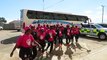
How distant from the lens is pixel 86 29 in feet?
81.4

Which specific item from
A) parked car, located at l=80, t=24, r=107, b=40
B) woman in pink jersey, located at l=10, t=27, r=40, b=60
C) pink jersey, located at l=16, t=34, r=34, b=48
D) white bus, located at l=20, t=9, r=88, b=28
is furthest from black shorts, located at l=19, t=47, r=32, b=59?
parked car, located at l=80, t=24, r=107, b=40

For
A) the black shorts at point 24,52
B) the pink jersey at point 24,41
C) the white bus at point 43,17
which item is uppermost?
the white bus at point 43,17

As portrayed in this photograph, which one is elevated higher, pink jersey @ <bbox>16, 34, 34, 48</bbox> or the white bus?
the white bus

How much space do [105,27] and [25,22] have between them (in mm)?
8447

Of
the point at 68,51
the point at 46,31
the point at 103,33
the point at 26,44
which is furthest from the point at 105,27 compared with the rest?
the point at 26,44

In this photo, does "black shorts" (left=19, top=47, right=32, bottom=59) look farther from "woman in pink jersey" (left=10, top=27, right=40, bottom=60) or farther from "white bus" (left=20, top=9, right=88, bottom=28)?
"white bus" (left=20, top=9, right=88, bottom=28)

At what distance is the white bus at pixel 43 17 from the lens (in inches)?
861

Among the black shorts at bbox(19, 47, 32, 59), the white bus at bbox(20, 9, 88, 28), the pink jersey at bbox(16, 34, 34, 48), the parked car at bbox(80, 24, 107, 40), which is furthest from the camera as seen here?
the parked car at bbox(80, 24, 107, 40)

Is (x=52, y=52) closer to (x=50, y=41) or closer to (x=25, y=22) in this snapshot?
(x=50, y=41)

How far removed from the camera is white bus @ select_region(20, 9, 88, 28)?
21.9m

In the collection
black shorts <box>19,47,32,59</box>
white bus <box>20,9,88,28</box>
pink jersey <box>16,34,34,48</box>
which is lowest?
black shorts <box>19,47,32,59</box>

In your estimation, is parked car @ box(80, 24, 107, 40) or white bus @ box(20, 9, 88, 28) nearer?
white bus @ box(20, 9, 88, 28)

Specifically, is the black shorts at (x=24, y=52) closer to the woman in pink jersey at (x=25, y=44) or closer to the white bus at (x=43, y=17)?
the woman in pink jersey at (x=25, y=44)

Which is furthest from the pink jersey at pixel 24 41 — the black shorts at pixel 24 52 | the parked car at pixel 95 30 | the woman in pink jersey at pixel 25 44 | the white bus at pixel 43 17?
the parked car at pixel 95 30
